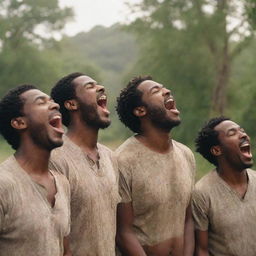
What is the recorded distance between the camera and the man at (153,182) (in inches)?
214

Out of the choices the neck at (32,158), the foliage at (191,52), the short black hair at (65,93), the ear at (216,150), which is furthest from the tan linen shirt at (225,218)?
the foliage at (191,52)

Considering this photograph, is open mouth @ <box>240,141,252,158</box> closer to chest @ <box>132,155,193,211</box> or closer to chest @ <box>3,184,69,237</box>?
chest @ <box>132,155,193,211</box>

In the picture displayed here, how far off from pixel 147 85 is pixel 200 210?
43.0 inches

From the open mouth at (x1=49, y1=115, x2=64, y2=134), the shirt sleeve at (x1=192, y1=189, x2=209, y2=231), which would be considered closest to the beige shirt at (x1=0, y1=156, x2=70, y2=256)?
the open mouth at (x1=49, y1=115, x2=64, y2=134)

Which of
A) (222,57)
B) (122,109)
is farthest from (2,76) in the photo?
(122,109)

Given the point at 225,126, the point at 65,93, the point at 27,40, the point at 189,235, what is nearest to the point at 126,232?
the point at 189,235

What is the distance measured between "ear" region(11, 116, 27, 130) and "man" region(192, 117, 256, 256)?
179cm

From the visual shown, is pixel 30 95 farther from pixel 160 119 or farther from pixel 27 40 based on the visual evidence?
pixel 27 40

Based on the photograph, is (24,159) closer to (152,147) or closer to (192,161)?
(152,147)

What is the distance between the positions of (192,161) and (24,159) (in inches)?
69.6

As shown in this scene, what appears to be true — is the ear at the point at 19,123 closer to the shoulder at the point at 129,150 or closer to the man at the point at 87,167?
the man at the point at 87,167

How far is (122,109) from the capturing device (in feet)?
19.3

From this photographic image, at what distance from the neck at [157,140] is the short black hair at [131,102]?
16cm

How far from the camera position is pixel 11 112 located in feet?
15.3
